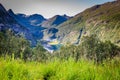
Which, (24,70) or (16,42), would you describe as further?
(16,42)

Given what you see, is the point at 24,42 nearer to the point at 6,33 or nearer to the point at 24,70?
the point at 6,33

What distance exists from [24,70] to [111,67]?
219 cm

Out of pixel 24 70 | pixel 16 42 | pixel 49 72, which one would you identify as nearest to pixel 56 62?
pixel 49 72

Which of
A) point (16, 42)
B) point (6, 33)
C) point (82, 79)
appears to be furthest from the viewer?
point (6, 33)

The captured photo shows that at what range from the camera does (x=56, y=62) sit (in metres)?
7.14

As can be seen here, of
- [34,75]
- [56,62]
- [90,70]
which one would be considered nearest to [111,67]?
[90,70]

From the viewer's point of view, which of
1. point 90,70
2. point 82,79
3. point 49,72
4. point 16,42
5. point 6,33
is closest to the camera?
point 82,79

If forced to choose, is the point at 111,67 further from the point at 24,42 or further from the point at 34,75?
the point at 24,42

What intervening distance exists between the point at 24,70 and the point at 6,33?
12032cm

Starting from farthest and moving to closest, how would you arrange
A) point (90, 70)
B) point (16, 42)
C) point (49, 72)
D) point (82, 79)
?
point (16, 42) < point (49, 72) < point (90, 70) < point (82, 79)

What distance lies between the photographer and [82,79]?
588cm

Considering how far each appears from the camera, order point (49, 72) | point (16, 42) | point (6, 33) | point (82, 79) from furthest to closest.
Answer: point (6, 33) → point (16, 42) → point (49, 72) → point (82, 79)

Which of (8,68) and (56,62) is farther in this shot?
(56,62)

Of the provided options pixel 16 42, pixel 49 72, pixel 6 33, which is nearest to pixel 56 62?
pixel 49 72
